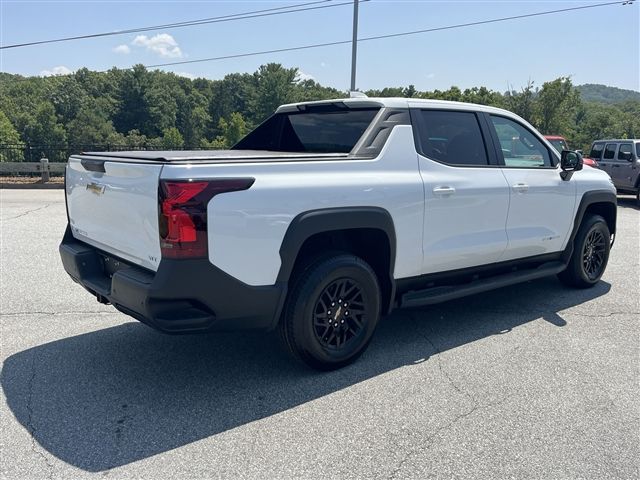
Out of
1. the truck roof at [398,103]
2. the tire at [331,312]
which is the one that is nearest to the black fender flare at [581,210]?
the truck roof at [398,103]

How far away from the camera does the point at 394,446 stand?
2848 mm

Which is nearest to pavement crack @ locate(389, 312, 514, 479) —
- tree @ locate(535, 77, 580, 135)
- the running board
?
the running board

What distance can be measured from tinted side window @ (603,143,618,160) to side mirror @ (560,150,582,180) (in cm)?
1226

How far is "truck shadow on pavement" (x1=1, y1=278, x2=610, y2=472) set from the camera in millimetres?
2908

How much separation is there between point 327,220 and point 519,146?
2.60 metres

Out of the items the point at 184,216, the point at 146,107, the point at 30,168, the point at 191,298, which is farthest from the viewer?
the point at 146,107

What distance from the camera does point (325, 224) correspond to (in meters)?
3.41

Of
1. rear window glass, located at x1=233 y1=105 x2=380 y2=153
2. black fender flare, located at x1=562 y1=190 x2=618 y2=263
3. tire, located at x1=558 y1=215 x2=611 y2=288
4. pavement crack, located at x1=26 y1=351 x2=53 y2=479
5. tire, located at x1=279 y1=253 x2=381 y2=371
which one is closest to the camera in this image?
pavement crack, located at x1=26 y1=351 x2=53 y2=479

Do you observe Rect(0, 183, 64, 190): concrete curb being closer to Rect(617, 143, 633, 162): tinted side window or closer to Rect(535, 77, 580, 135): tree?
Rect(617, 143, 633, 162): tinted side window

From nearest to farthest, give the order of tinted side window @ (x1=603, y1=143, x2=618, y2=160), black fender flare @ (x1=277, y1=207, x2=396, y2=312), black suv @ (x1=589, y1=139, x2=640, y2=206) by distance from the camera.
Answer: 1. black fender flare @ (x1=277, y1=207, x2=396, y2=312)
2. black suv @ (x1=589, y1=139, x2=640, y2=206)
3. tinted side window @ (x1=603, y1=143, x2=618, y2=160)

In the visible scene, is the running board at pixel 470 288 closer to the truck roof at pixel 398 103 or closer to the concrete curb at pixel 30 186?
the truck roof at pixel 398 103

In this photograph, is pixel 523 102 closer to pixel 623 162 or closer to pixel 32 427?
pixel 623 162

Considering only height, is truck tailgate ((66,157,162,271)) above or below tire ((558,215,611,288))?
above

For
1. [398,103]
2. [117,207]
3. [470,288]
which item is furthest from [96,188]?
[470,288]
